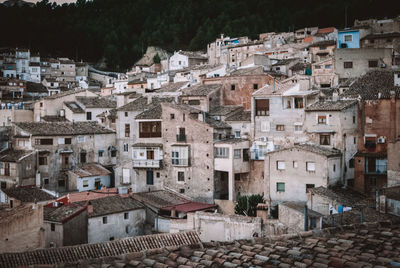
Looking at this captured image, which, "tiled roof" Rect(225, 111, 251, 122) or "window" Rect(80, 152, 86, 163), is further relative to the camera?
"window" Rect(80, 152, 86, 163)

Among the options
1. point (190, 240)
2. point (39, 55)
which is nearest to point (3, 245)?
point (190, 240)

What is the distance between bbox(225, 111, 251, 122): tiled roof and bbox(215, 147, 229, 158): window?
11.1 feet

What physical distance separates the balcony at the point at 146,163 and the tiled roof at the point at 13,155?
29.6 feet

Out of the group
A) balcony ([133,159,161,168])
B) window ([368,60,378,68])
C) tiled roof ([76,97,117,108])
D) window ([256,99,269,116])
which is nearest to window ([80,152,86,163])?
balcony ([133,159,161,168])

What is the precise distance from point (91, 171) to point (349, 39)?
1321 inches

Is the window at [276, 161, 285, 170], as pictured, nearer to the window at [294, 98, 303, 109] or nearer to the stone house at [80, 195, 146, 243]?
the window at [294, 98, 303, 109]

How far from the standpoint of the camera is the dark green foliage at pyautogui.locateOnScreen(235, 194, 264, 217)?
117 feet

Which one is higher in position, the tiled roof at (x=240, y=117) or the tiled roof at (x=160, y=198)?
the tiled roof at (x=240, y=117)

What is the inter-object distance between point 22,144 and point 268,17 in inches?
2856

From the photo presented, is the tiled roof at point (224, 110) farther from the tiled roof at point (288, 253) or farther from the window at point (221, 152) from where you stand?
the tiled roof at point (288, 253)

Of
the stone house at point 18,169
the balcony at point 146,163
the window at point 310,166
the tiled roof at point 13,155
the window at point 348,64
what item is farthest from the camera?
the window at point 348,64

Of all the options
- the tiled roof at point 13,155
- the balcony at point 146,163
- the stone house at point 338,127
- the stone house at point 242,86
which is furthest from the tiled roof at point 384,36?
the tiled roof at point 13,155

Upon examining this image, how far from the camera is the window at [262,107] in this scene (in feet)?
132

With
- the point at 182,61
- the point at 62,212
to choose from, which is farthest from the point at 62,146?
the point at 182,61
